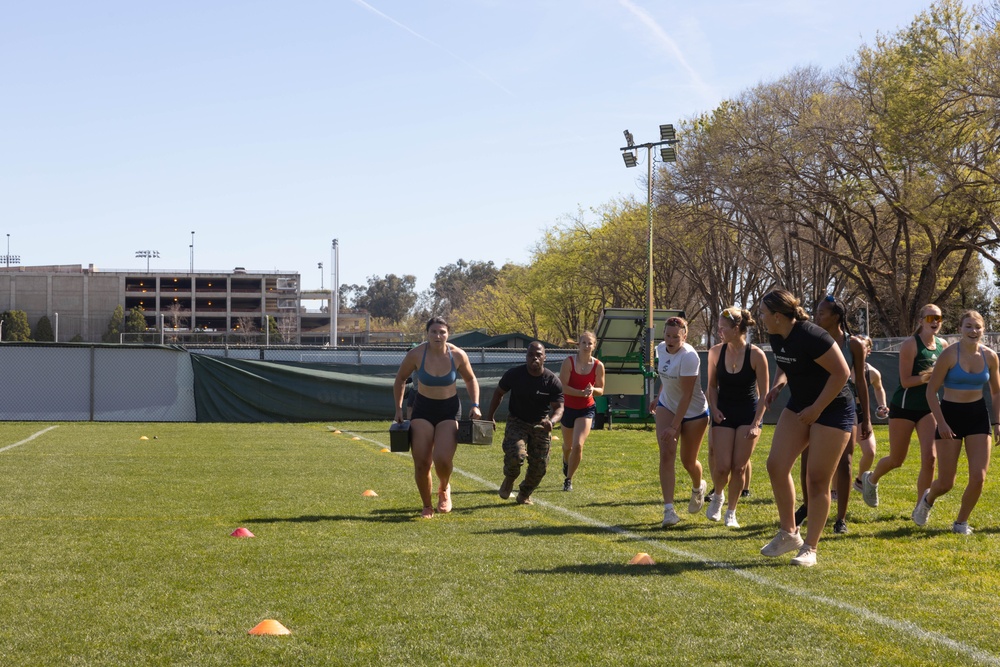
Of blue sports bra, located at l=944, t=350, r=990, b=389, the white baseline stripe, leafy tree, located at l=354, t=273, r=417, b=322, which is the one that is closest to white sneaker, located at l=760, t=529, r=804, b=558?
the white baseline stripe

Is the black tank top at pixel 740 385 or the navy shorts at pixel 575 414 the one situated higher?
the black tank top at pixel 740 385

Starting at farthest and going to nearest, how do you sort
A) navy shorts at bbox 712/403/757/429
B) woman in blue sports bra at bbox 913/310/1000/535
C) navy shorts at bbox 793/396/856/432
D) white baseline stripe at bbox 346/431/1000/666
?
navy shorts at bbox 712/403/757/429 → woman in blue sports bra at bbox 913/310/1000/535 → navy shorts at bbox 793/396/856/432 → white baseline stripe at bbox 346/431/1000/666

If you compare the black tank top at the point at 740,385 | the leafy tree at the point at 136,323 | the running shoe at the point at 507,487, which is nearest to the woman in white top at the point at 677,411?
the black tank top at the point at 740,385

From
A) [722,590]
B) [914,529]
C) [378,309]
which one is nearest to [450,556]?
[722,590]

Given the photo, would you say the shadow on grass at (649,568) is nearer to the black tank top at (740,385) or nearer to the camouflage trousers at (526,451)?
the black tank top at (740,385)

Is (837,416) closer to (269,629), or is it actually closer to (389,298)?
(269,629)

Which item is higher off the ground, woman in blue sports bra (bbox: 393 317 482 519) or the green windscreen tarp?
woman in blue sports bra (bbox: 393 317 482 519)

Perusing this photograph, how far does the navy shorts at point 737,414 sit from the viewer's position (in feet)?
31.8

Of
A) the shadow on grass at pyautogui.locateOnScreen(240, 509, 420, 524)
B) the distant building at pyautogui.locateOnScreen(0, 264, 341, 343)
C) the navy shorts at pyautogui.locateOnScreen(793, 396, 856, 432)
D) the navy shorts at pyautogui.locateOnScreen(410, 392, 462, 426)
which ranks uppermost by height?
the distant building at pyautogui.locateOnScreen(0, 264, 341, 343)

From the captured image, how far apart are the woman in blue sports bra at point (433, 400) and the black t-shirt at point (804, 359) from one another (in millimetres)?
3518

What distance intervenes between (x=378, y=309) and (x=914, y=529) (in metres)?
179

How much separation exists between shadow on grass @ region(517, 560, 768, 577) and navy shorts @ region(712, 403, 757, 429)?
77.4 inches

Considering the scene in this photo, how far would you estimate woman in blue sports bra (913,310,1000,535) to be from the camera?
9.34 meters

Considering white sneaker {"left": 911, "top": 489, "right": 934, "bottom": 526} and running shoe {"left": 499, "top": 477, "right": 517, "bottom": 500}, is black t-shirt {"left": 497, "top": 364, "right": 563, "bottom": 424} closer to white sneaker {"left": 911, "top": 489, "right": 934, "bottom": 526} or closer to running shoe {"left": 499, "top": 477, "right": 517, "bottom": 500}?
running shoe {"left": 499, "top": 477, "right": 517, "bottom": 500}
